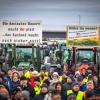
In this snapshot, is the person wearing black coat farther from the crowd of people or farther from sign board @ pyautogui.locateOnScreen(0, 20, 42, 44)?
sign board @ pyautogui.locateOnScreen(0, 20, 42, 44)

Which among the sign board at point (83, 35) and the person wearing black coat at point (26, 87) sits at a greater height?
the sign board at point (83, 35)

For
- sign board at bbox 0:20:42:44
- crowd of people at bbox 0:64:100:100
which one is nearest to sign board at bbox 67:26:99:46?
sign board at bbox 0:20:42:44

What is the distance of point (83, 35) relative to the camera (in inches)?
728

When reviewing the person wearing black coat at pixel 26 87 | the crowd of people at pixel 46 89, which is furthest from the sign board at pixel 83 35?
the person wearing black coat at pixel 26 87

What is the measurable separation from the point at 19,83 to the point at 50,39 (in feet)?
64.2

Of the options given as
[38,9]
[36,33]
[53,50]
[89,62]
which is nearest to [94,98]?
[36,33]

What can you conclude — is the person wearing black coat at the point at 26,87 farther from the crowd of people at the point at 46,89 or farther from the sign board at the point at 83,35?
the sign board at the point at 83,35

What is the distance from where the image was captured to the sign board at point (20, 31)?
1720 centimetres

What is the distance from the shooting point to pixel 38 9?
75.6 ft

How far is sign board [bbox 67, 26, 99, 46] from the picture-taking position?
1830cm

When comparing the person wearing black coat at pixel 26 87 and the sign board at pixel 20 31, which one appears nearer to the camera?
the person wearing black coat at pixel 26 87

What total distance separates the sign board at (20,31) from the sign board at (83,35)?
1665 millimetres

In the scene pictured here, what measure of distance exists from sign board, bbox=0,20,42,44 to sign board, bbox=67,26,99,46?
167cm

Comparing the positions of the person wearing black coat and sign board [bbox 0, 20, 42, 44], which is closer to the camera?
the person wearing black coat
